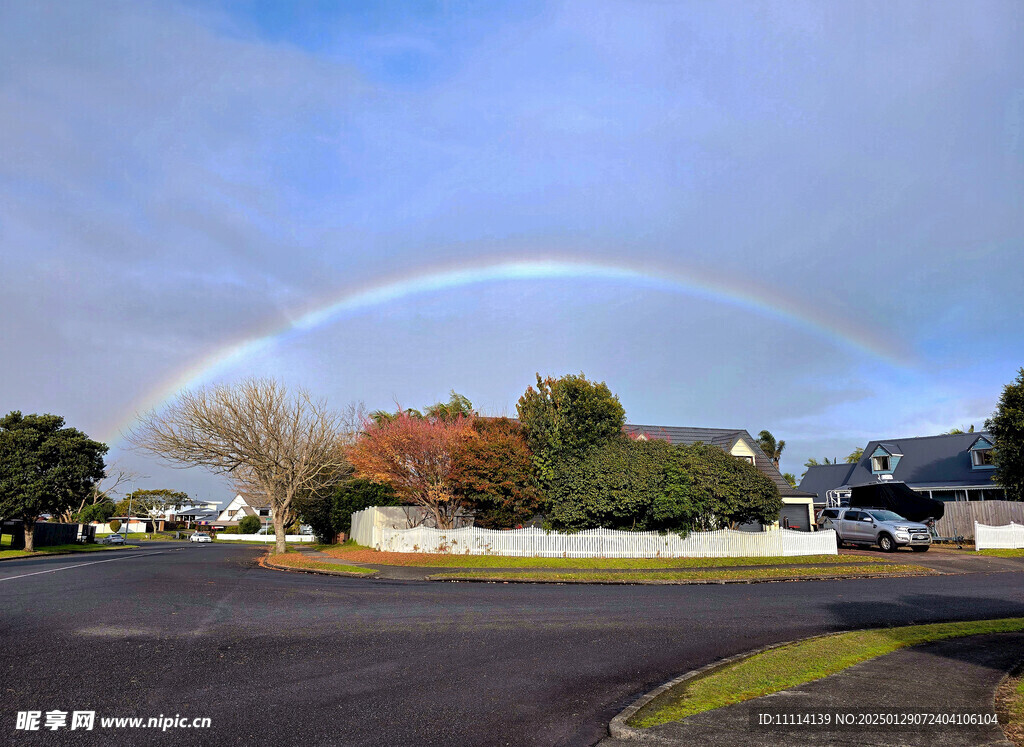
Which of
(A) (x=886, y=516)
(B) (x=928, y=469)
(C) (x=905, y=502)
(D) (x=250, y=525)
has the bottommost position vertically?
(D) (x=250, y=525)

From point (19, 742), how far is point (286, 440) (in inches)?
1168

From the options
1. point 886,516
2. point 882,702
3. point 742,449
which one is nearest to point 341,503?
point 742,449

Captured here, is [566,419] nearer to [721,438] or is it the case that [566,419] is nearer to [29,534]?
[721,438]

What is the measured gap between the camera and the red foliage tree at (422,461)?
2995 cm

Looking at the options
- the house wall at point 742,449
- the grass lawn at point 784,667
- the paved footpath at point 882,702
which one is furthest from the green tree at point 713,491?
the paved footpath at point 882,702

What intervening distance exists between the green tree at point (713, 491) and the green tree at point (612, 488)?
56 centimetres

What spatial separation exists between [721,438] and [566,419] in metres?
20.4

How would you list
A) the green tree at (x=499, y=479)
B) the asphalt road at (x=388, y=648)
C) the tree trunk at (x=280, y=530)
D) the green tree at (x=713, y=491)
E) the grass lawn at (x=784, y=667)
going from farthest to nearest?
the tree trunk at (x=280, y=530), the green tree at (x=499, y=479), the green tree at (x=713, y=491), the grass lawn at (x=784, y=667), the asphalt road at (x=388, y=648)

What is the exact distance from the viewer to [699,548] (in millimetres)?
26625

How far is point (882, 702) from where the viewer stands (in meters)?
6.43

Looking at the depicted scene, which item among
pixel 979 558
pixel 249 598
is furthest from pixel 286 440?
pixel 979 558

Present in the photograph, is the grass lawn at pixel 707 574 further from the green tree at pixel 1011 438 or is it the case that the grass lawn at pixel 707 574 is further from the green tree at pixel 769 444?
the green tree at pixel 769 444

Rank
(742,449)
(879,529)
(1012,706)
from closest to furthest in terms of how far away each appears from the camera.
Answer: (1012,706) → (879,529) → (742,449)

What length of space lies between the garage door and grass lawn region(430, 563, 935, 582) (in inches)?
833
